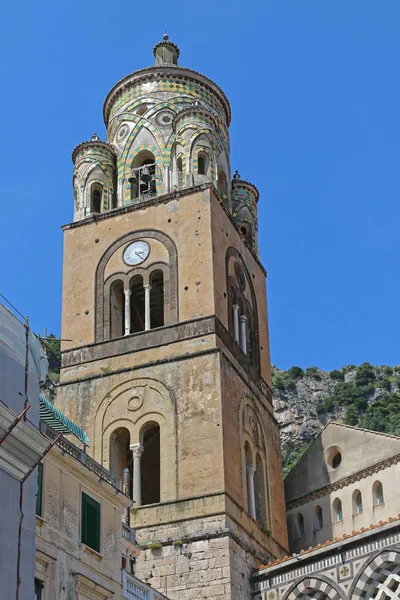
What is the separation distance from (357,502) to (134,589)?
11942 mm

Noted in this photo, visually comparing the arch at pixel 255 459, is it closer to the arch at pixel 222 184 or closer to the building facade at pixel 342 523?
the building facade at pixel 342 523

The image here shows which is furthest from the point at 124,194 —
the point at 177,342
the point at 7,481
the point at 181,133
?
the point at 7,481

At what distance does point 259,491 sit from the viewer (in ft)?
107

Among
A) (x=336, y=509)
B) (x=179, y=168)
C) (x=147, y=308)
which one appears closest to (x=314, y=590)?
(x=336, y=509)

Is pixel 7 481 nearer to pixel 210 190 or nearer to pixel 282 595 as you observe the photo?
pixel 282 595

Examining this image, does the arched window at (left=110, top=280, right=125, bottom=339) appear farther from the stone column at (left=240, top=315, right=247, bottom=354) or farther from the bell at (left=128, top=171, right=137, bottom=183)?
the bell at (left=128, top=171, right=137, bottom=183)

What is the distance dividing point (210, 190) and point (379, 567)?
13.0m

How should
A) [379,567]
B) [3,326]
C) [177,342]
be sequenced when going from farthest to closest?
[177,342] < [379,567] < [3,326]

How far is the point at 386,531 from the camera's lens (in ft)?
86.0

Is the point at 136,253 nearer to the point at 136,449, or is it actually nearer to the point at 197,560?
the point at 136,449

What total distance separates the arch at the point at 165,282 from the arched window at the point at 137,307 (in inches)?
42.0

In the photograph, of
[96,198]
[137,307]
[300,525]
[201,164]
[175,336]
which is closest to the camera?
[175,336]

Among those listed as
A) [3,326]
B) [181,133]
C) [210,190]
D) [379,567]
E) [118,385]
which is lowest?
[379,567]

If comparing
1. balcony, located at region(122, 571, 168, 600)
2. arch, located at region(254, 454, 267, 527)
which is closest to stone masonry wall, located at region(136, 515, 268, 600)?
arch, located at region(254, 454, 267, 527)
